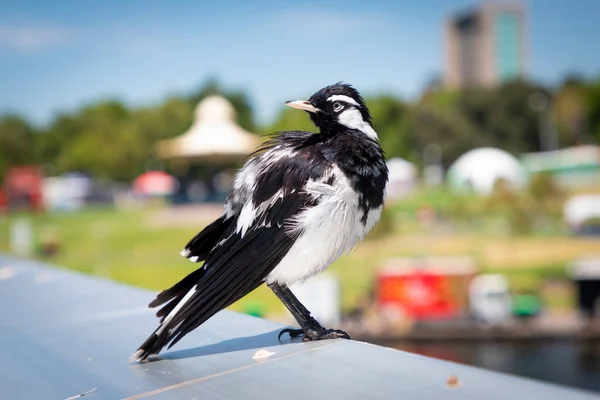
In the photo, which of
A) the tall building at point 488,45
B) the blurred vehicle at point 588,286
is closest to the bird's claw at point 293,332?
the blurred vehicle at point 588,286

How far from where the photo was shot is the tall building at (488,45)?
99688 millimetres

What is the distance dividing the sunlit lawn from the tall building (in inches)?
2705

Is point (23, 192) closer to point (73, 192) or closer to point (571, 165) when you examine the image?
point (73, 192)

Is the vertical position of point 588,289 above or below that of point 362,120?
below

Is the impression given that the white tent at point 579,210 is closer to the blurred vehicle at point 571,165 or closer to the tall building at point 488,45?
the blurred vehicle at point 571,165

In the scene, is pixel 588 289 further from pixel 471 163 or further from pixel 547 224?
pixel 471 163

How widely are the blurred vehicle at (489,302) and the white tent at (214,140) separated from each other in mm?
10001

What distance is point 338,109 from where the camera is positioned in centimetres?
Answer: 196

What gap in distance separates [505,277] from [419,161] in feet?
47.2

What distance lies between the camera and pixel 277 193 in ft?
6.07

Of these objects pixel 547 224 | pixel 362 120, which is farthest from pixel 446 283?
pixel 362 120

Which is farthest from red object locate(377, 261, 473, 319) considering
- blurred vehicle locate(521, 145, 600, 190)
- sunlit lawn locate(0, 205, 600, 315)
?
blurred vehicle locate(521, 145, 600, 190)

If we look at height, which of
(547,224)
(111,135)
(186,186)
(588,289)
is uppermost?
(111,135)

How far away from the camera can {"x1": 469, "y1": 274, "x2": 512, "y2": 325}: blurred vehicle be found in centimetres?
2750
